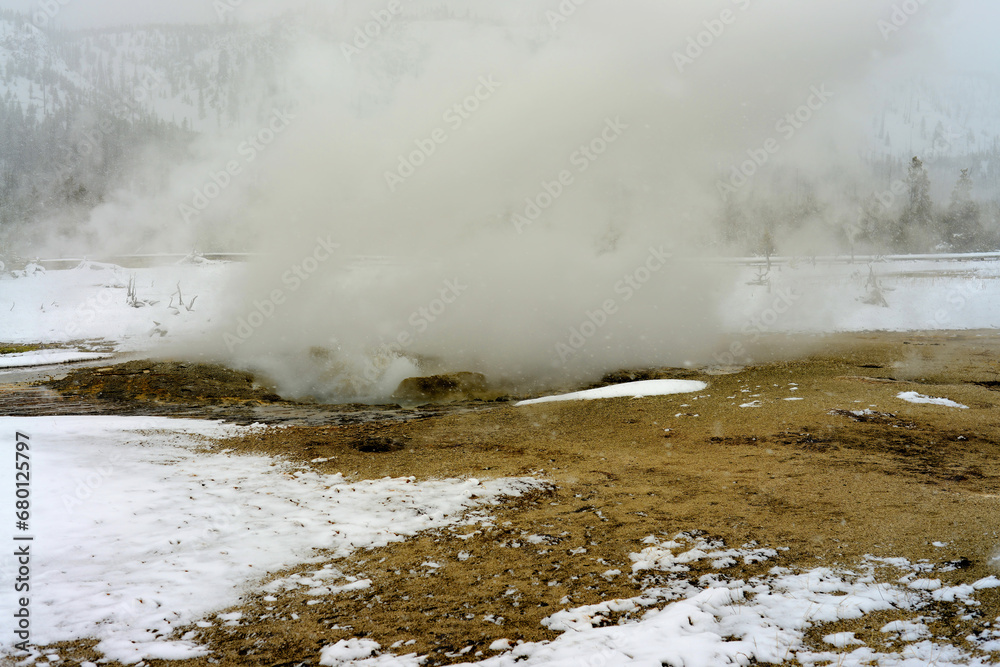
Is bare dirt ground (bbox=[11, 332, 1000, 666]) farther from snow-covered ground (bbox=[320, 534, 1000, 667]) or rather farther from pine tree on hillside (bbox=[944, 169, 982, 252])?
pine tree on hillside (bbox=[944, 169, 982, 252])

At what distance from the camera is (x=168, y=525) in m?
6.13

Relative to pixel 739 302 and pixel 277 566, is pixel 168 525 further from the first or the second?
pixel 739 302

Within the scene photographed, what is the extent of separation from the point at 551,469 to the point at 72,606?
593 cm

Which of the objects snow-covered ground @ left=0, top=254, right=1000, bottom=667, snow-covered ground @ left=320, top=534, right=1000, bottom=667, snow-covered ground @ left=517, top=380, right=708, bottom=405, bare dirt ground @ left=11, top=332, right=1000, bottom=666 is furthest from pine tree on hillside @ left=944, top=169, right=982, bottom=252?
snow-covered ground @ left=320, top=534, right=1000, bottom=667

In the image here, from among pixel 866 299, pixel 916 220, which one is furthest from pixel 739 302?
pixel 916 220

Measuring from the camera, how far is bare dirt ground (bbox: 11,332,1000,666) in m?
4.23

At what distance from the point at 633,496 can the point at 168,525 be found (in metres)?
5.62

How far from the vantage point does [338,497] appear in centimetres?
730

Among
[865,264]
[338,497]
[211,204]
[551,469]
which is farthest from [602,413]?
[211,204]

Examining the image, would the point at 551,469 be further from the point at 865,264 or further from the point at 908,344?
the point at 865,264

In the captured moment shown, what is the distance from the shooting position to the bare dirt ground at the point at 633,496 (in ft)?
13.9

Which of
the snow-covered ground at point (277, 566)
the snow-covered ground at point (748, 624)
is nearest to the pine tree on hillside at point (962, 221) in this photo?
the snow-covered ground at point (277, 566)

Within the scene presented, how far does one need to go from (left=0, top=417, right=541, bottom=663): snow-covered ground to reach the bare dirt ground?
369 mm

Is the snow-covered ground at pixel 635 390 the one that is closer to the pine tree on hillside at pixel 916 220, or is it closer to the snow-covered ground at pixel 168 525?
the snow-covered ground at pixel 168 525
